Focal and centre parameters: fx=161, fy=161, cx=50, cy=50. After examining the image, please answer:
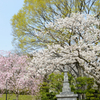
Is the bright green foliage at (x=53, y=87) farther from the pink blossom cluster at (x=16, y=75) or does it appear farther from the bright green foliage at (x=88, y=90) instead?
the pink blossom cluster at (x=16, y=75)

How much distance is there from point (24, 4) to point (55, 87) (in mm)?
10700

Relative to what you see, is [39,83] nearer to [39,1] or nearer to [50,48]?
[50,48]

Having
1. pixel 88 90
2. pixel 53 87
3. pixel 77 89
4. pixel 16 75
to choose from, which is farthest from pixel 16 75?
pixel 88 90

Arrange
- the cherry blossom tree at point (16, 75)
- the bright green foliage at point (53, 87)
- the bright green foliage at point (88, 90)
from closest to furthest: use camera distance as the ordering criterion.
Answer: the bright green foliage at point (88, 90)
the bright green foliage at point (53, 87)
the cherry blossom tree at point (16, 75)

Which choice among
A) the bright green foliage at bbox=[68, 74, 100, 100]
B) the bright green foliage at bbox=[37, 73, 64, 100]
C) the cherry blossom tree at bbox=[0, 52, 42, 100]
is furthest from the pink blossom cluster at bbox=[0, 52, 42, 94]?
the bright green foliage at bbox=[68, 74, 100, 100]

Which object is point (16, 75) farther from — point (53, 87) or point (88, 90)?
point (88, 90)

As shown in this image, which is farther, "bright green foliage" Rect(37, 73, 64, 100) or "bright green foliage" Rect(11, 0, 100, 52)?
"bright green foliage" Rect(11, 0, 100, 52)

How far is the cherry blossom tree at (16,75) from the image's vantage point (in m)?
15.4

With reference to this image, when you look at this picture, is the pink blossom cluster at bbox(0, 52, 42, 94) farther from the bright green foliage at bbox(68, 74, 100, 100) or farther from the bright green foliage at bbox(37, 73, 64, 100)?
the bright green foliage at bbox(68, 74, 100, 100)

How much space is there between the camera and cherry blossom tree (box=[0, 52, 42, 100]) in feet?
50.5

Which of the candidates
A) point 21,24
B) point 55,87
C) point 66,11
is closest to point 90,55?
point 55,87

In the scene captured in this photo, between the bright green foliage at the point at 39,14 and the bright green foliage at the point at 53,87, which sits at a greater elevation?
the bright green foliage at the point at 39,14

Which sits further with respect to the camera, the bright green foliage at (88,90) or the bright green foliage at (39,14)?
the bright green foliage at (39,14)

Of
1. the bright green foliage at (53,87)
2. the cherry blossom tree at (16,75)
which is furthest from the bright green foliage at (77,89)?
the cherry blossom tree at (16,75)
